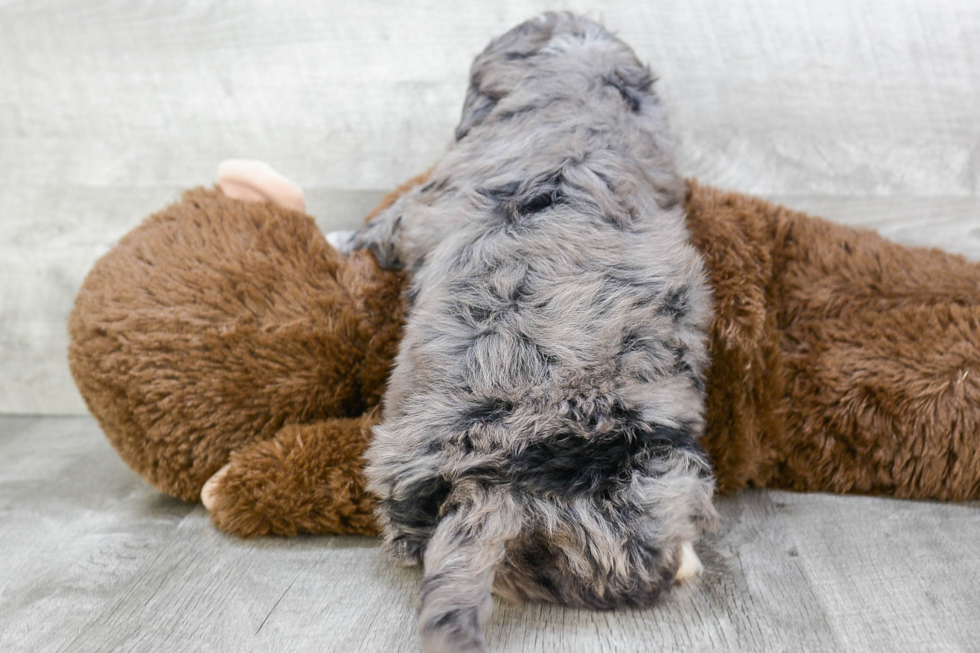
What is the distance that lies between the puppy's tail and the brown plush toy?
21cm

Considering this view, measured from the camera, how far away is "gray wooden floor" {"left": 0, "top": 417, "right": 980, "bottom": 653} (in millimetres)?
688

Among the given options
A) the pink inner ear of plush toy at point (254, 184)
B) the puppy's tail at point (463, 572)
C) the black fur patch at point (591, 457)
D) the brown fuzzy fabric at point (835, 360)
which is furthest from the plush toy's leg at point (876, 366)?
the pink inner ear of plush toy at point (254, 184)

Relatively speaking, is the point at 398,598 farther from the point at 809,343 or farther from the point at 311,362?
the point at 809,343

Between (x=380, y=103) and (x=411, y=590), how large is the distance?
2.64 feet

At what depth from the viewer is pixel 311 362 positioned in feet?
3.00

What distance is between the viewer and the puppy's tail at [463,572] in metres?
0.62

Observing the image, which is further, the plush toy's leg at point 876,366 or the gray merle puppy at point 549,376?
the plush toy's leg at point 876,366

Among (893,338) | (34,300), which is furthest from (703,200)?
(34,300)

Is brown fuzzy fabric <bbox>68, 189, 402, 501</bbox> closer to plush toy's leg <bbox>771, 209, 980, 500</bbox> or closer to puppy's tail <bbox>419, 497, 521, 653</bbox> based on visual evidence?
puppy's tail <bbox>419, 497, 521, 653</bbox>

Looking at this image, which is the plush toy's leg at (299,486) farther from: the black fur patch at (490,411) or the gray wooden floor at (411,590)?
the black fur patch at (490,411)

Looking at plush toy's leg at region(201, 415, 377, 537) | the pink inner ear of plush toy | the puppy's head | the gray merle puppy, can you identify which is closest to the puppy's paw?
the gray merle puppy

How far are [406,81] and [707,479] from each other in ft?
2.68

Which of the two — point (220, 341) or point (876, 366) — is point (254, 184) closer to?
point (220, 341)

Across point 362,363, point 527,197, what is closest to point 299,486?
point 362,363
